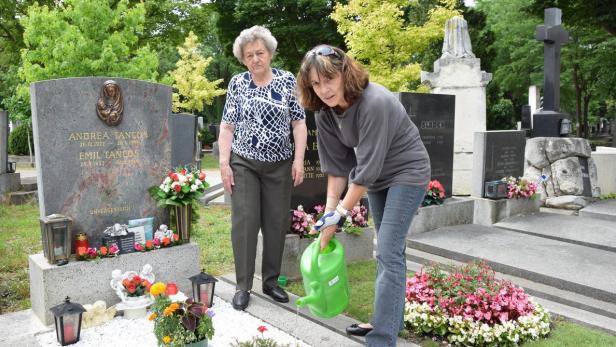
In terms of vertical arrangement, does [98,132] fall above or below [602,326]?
above

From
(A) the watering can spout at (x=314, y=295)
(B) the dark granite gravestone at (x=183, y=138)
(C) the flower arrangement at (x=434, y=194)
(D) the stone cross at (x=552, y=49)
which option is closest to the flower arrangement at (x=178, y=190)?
(A) the watering can spout at (x=314, y=295)

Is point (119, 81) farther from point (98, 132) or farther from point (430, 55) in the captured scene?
point (430, 55)

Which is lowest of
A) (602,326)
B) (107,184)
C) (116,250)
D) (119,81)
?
(602,326)

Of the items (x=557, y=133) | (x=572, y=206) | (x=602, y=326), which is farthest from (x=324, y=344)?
(x=557, y=133)

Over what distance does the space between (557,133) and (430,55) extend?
1459 cm

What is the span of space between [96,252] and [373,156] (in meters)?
2.46

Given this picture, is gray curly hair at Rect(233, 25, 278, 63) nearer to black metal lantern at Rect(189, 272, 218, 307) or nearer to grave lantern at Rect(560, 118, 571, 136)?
black metal lantern at Rect(189, 272, 218, 307)

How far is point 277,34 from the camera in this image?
2295 cm

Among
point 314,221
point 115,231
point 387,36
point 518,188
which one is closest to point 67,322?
point 115,231

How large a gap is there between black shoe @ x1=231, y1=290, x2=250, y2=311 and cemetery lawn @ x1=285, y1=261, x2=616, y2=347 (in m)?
0.53

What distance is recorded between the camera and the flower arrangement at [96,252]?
13.1ft

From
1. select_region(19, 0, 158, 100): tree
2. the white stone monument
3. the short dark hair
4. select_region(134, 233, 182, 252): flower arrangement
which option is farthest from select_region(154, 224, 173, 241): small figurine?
select_region(19, 0, 158, 100): tree

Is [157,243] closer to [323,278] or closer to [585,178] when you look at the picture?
[323,278]

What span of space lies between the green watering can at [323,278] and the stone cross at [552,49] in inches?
345
